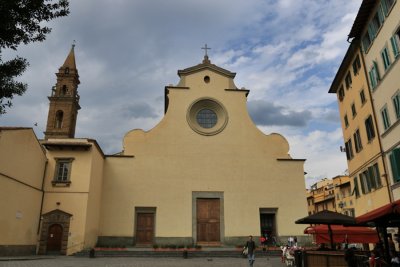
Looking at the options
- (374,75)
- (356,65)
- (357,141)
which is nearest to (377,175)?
(357,141)

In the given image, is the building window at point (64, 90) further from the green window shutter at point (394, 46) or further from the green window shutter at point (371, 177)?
the green window shutter at point (394, 46)

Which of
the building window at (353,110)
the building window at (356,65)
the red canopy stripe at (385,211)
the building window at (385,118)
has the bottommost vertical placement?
the red canopy stripe at (385,211)

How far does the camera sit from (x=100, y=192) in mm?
26234

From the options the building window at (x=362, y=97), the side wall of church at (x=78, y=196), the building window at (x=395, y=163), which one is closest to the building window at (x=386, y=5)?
the building window at (x=362, y=97)

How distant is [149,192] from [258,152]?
366 inches

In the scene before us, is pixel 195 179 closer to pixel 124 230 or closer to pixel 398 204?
pixel 124 230

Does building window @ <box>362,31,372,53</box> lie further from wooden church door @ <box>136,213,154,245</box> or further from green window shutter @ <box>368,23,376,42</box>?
wooden church door @ <box>136,213,154,245</box>

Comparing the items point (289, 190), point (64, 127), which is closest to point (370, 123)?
point (289, 190)

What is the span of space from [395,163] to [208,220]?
1443cm

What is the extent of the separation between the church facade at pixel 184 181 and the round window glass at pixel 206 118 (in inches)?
3.4

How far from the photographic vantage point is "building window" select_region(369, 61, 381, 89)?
18250 millimetres

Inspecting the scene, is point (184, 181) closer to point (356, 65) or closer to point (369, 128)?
point (369, 128)

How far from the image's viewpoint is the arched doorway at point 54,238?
22.5m

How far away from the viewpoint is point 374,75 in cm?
1870
